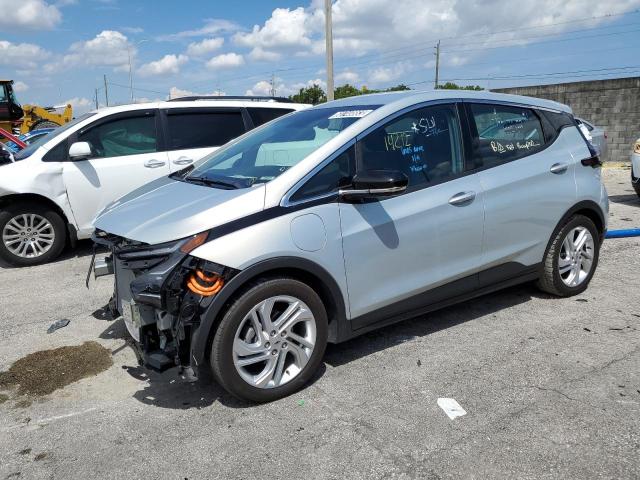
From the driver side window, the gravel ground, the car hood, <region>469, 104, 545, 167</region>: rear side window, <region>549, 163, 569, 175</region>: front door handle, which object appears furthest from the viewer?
the driver side window

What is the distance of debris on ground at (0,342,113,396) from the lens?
141 inches

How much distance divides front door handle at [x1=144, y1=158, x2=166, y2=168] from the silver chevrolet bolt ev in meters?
2.72

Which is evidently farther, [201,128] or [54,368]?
[201,128]

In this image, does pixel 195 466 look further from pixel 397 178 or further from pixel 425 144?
pixel 425 144

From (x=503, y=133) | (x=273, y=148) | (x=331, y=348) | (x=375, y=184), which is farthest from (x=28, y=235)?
(x=503, y=133)

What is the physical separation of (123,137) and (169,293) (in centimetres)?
452

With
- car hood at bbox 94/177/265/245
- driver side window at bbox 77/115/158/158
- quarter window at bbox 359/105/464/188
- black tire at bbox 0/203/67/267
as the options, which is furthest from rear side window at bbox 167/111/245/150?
quarter window at bbox 359/105/464/188

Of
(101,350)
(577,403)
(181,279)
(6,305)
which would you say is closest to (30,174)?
(6,305)

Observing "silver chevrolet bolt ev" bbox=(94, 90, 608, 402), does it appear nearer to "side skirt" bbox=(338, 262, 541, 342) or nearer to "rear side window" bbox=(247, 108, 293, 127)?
"side skirt" bbox=(338, 262, 541, 342)

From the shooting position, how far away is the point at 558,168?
4.46m

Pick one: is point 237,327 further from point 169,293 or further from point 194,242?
point 194,242

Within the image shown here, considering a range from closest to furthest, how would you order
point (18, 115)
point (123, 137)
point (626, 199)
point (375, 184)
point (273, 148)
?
point (375, 184) → point (273, 148) → point (123, 137) → point (626, 199) → point (18, 115)

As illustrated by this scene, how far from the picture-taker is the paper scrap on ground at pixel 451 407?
122 inches

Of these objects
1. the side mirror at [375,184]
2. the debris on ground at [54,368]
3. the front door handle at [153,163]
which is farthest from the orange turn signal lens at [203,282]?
the front door handle at [153,163]
